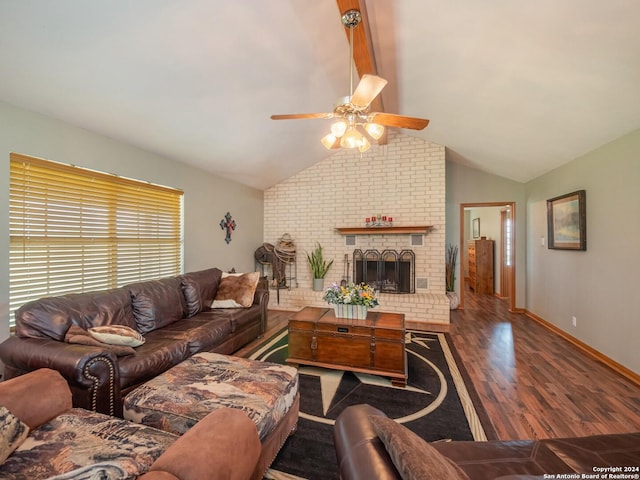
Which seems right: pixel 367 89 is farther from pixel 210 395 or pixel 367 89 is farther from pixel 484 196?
pixel 484 196

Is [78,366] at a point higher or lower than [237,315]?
higher

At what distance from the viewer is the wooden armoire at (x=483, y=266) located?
21.6 feet

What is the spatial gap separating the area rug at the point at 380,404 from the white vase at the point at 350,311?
546 millimetres

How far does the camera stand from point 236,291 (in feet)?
11.8

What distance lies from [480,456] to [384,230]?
13.0 feet

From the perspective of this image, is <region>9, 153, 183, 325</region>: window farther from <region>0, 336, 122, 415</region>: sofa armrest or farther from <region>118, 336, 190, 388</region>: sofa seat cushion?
<region>118, 336, 190, 388</region>: sofa seat cushion

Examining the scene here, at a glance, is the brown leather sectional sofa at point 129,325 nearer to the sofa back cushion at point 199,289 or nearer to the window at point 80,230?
the sofa back cushion at point 199,289

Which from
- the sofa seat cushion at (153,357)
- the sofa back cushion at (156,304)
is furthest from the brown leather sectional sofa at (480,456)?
the sofa back cushion at (156,304)

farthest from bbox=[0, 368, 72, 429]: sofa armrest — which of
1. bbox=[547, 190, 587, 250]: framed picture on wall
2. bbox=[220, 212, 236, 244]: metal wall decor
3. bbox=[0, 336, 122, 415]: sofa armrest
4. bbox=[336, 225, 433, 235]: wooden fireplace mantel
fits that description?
bbox=[547, 190, 587, 250]: framed picture on wall

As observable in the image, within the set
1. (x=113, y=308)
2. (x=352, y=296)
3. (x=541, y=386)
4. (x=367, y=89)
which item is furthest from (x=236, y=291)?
(x=541, y=386)

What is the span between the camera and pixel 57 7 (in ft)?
5.28

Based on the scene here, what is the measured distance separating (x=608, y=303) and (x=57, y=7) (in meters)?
5.18

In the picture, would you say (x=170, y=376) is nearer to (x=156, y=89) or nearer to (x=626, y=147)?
(x=156, y=89)

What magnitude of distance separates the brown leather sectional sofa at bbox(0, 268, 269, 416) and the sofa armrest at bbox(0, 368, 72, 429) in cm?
27
